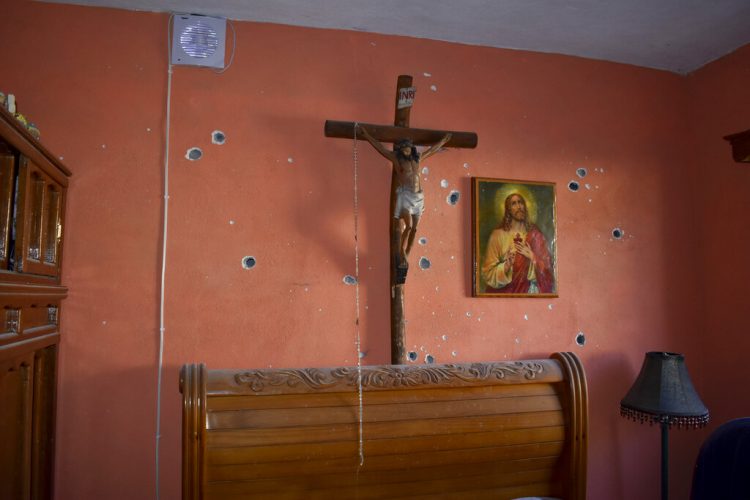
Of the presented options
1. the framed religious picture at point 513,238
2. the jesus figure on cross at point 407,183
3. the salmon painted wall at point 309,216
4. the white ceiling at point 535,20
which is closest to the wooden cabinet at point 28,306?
the salmon painted wall at point 309,216

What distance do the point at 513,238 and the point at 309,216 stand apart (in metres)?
0.92

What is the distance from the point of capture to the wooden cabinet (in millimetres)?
1360

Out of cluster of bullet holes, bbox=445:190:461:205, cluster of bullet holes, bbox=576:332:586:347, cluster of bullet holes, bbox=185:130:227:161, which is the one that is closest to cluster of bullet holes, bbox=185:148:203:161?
cluster of bullet holes, bbox=185:130:227:161

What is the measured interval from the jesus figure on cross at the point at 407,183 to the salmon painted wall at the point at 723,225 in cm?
156

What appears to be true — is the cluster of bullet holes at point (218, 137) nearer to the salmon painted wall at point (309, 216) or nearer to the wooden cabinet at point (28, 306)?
the salmon painted wall at point (309, 216)

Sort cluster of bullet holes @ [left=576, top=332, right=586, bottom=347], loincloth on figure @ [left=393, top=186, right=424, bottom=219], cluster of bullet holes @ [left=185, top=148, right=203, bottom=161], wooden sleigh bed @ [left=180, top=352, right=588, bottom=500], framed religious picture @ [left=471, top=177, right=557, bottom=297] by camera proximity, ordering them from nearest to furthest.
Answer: wooden sleigh bed @ [left=180, top=352, right=588, bottom=500]
loincloth on figure @ [left=393, top=186, right=424, bottom=219]
cluster of bullet holes @ [left=185, top=148, right=203, bottom=161]
framed religious picture @ [left=471, top=177, right=557, bottom=297]
cluster of bullet holes @ [left=576, top=332, right=586, bottom=347]

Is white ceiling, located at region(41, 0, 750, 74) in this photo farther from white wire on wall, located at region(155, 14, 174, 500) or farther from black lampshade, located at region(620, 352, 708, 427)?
black lampshade, located at region(620, 352, 708, 427)

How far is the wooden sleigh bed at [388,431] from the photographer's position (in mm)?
1675

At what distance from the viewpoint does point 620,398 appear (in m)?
2.41

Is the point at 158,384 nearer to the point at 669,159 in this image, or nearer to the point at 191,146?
the point at 191,146

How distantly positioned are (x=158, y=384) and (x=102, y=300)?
0.38 m

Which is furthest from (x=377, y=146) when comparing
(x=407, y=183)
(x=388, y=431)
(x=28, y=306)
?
(x=28, y=306)

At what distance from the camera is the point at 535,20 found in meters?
2.15

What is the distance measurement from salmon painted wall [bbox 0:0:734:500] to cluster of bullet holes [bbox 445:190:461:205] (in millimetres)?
26
